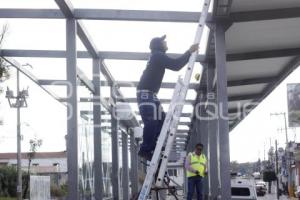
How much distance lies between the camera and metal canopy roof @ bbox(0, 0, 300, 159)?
12797mm

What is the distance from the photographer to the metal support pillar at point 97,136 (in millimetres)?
16391

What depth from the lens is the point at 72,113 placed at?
40.3 feet

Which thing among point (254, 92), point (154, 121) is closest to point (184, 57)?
point (154, 121)

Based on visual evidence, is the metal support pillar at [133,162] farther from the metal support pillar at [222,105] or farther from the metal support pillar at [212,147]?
the metal support pillar at [222,105]

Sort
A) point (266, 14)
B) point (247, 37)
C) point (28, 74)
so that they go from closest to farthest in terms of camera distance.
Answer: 1. point (266, 14)
2. point (247, 37)
3. point (28, 74)

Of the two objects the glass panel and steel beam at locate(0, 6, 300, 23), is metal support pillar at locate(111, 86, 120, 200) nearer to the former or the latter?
the glass panel

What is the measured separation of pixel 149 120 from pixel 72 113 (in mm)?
4831

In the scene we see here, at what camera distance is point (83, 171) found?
14.3m

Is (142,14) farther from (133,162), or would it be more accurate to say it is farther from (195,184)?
(133,162)

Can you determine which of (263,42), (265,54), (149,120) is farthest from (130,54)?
(149,120)

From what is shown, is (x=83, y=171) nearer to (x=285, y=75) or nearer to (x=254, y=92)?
(x=285, y=75)

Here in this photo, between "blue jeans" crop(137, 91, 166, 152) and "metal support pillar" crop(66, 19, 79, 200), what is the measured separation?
457 cm

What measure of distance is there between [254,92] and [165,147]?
1821cm

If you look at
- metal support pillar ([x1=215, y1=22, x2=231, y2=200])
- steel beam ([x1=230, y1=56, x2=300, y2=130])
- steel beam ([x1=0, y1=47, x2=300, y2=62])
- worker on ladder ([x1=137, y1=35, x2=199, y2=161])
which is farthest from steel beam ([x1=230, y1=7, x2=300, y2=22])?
worker on ladder ([x1=137, y1=35, x2=199, y2=161])
